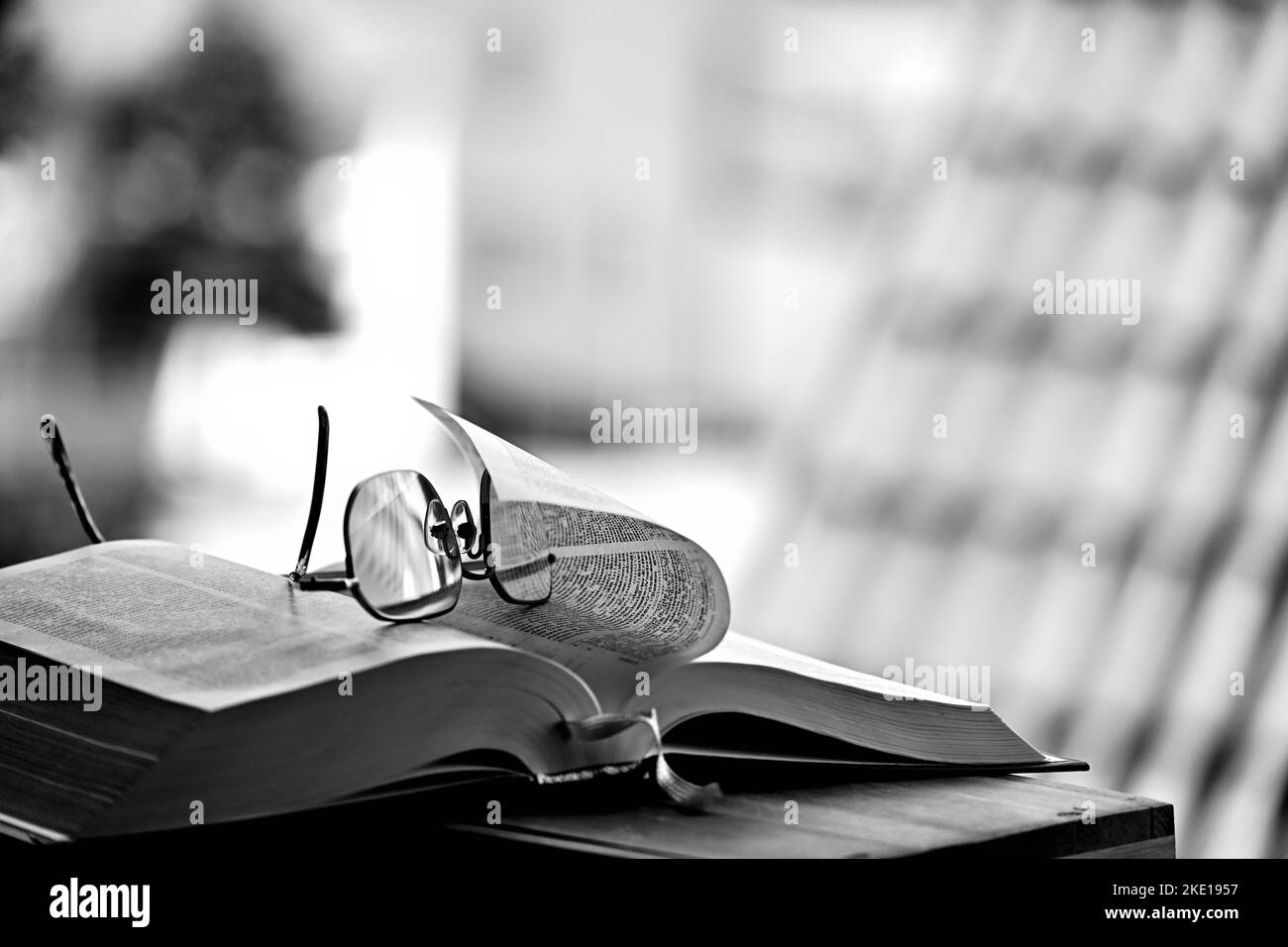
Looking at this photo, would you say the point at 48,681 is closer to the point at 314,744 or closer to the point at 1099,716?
the point at 314,744

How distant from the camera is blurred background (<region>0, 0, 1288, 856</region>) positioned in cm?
184

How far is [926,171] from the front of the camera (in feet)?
6.43

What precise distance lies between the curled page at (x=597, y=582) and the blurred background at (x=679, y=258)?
1339mm

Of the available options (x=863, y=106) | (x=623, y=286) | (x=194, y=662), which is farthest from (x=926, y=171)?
(x=194, y=662)

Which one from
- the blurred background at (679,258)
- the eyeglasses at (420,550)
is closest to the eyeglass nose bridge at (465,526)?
the eyeglasses at (420,550)

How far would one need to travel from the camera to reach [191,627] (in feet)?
1.50

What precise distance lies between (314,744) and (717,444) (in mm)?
2002

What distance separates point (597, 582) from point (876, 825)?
16cm

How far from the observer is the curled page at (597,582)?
1.45 feet

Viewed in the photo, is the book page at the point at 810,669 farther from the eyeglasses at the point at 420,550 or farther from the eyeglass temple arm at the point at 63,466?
the eyeglass temple arm at the point at 63,466

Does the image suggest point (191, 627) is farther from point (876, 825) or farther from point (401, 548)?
point (876, 825)

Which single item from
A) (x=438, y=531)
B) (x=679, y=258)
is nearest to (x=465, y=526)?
(x=438, y=531)

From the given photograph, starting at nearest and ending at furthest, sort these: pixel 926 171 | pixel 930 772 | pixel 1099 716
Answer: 1. pixel 930 772
2. pixel 1099 716
3. pixel 926 171

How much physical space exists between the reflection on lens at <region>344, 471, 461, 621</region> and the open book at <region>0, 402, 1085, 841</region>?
0.02m
